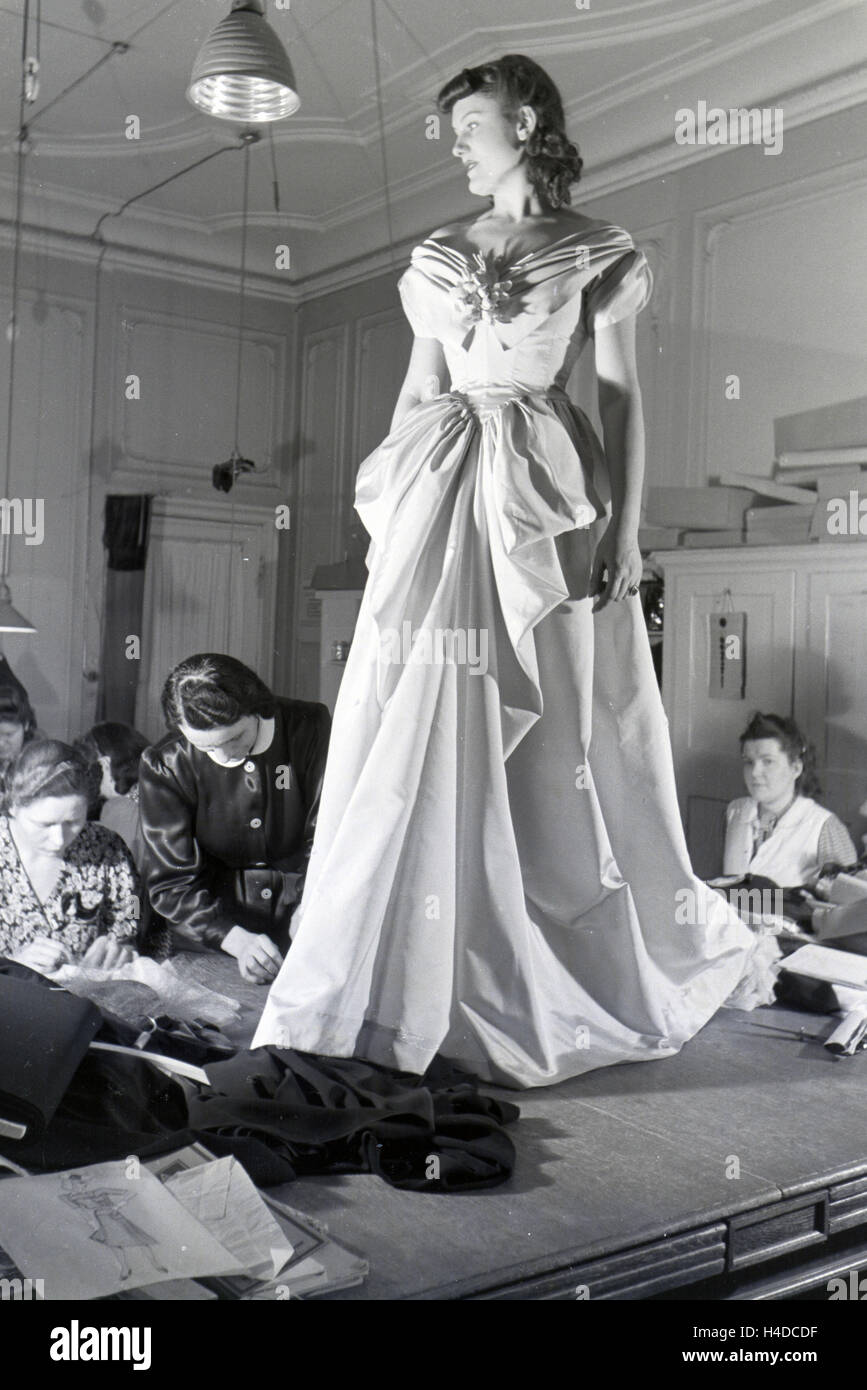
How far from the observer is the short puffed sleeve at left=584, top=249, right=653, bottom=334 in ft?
7.33

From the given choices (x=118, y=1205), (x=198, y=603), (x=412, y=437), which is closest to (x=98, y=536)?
(x=198, y=603)

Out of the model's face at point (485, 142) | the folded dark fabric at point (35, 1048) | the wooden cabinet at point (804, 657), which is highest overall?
the model's face at point (485, 142)

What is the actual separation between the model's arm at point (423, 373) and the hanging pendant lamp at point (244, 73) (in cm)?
43

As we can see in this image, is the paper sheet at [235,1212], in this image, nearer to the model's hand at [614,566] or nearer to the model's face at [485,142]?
the model's hand at [614,566]

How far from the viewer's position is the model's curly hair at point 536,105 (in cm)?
215

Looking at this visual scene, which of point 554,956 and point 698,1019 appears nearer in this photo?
point 554,956

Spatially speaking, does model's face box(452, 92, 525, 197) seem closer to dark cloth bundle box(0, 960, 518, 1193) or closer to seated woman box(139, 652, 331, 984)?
seated woman box(139, 652, 331, 984)

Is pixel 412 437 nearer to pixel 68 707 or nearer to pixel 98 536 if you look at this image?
pixel 98 536

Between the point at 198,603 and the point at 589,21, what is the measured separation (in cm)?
124

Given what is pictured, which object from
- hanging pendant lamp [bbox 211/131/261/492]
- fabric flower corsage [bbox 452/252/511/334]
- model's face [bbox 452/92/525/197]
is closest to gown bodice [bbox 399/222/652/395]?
fabric flower corsage [bbox 452/252/511/334]

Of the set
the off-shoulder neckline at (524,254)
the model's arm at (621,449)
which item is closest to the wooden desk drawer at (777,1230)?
the model's arm at (621,449)

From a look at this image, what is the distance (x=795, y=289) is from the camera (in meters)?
2.54

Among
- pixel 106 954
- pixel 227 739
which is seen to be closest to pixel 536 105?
pixel 227 739
